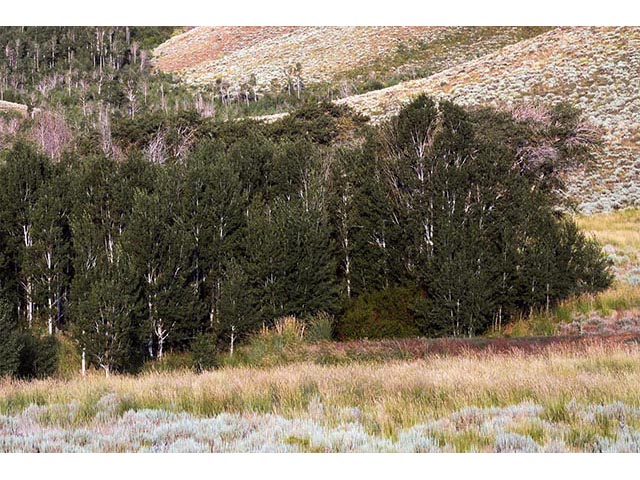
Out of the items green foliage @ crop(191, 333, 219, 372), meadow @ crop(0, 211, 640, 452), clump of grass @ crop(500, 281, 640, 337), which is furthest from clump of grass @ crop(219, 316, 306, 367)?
clump of grass @ crop(500, 281, 640, 337)

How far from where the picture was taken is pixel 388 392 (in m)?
9.52

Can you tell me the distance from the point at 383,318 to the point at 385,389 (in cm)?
968

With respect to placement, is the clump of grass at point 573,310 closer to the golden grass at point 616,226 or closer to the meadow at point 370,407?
the meadow at point 370,407

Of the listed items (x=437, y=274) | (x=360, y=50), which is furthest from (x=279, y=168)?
(x=360, y=50)

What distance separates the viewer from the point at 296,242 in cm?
A: 1942

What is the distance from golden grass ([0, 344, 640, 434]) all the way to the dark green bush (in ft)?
22.3

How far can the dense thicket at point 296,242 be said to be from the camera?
18062 mm

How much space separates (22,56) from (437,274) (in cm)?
10027

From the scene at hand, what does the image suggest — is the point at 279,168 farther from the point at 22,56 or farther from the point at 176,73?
the point at 22,56

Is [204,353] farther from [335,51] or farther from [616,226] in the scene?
[335,51]

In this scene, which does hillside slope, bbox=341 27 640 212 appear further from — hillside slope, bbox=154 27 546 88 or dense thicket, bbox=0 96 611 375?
dense thicket, bbox=0 96 611 375

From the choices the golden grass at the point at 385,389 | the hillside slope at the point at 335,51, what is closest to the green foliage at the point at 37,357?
the golden grass at the point at 385,389

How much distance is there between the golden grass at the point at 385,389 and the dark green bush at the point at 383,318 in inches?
267

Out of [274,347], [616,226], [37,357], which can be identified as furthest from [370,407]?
[616,226]
